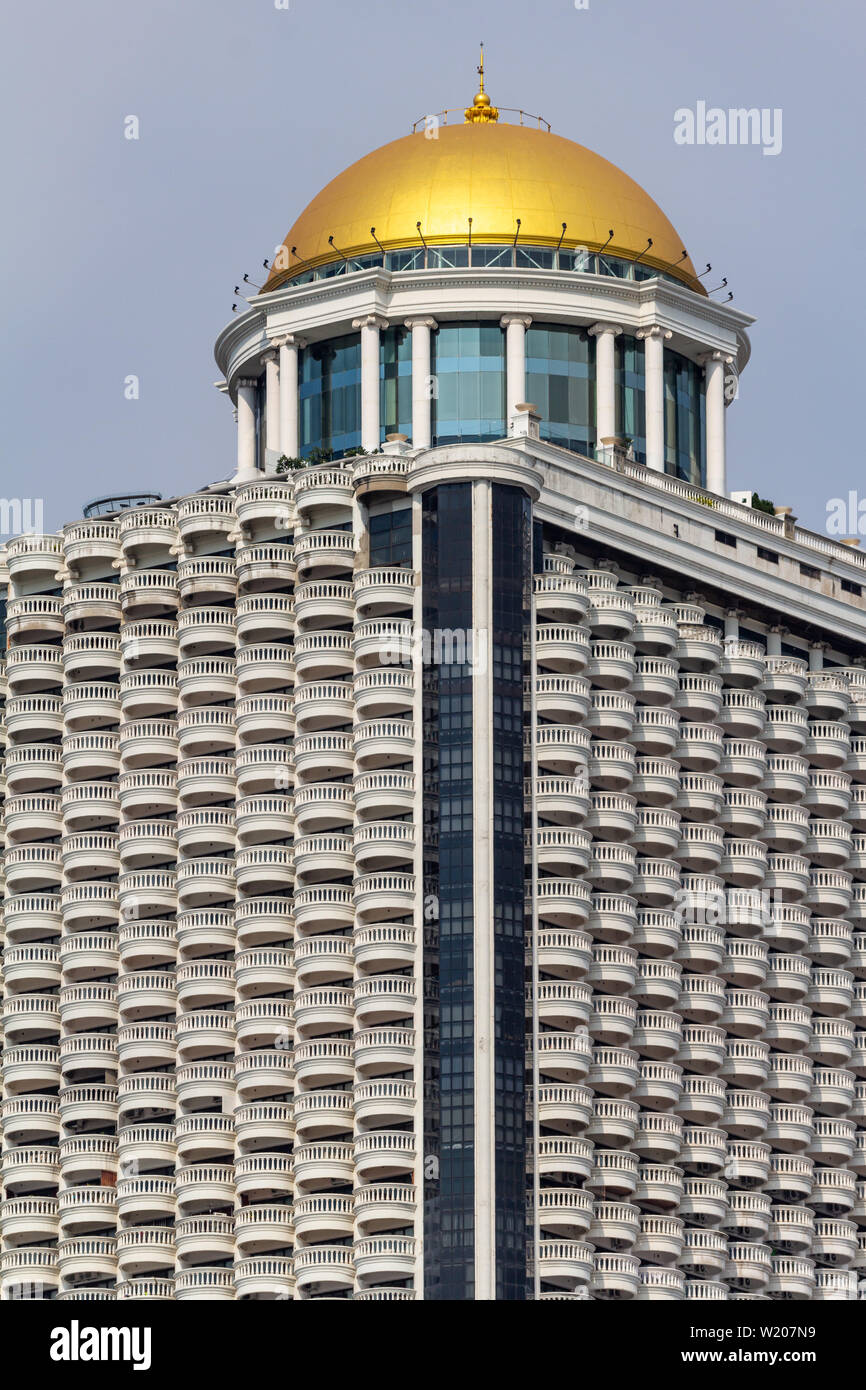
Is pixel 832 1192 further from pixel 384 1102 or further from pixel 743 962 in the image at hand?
pixel 384 1102

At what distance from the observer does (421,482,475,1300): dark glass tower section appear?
178 m

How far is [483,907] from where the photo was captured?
18262 centimetres

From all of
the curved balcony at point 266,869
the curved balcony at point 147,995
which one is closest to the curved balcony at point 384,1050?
the curved balcony at point 266,869

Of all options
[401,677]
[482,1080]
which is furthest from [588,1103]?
[401,677]

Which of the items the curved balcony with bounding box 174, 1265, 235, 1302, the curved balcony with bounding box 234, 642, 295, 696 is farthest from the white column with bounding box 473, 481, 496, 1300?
the curved balcony with bounding box 174, 1265, 235, 1302

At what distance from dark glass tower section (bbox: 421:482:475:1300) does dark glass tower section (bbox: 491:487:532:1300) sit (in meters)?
1.13

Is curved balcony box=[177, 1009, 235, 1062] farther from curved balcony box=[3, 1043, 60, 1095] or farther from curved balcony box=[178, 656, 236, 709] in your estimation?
curved balcony box=[178, 656, 236, 709]

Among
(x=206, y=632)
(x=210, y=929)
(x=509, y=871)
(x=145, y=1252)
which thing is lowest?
(x=145, y=1252)

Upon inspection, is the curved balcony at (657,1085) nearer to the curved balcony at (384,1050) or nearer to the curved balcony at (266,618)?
the curved balcony at (384,1050)

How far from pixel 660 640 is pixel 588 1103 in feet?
74.9

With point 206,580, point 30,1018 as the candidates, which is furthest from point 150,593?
point 30,1018

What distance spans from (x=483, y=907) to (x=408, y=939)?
140 inches

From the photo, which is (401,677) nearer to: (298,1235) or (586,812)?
(586,812)

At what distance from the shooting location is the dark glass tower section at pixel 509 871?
587 ft
